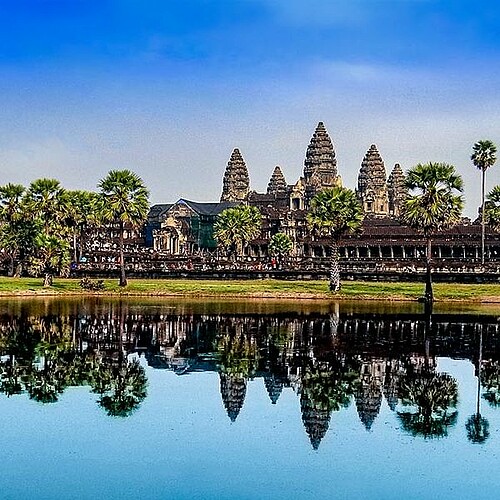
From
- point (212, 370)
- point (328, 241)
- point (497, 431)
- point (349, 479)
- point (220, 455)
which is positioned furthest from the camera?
point (328, 241)

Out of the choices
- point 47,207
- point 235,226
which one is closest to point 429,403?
point 47,207

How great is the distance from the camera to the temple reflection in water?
31531 millimetres

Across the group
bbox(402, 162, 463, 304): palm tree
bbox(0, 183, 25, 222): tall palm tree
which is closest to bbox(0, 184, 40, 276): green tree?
bbox(0, 183, 25, 222): tall palm tree

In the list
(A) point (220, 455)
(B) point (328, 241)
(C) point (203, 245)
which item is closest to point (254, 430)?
(A) point (220, 455)

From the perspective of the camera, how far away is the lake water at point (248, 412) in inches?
875

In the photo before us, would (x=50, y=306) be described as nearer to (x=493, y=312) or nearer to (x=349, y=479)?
(x=493, y=312)

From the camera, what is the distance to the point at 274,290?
289 ft

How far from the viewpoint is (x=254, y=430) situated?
1088 inches

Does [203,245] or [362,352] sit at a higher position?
[203,245]

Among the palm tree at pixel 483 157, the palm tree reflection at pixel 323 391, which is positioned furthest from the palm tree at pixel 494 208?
the palm tree reflection at pixel 323 391

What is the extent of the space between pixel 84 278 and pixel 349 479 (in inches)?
3011

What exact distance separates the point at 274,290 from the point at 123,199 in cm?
1948

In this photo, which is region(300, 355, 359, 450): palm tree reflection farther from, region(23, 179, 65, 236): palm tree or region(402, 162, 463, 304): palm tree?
region(23, 179, 65, 236): palm tree

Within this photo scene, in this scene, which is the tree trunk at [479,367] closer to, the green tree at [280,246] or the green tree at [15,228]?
the green tree at [15,228]
